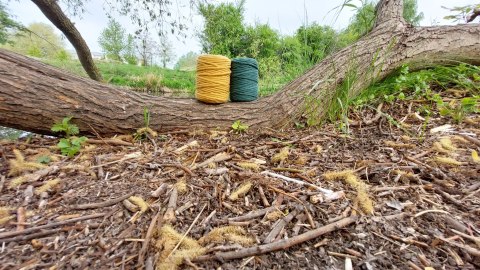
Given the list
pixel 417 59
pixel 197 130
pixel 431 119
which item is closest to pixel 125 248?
pixel 197 130

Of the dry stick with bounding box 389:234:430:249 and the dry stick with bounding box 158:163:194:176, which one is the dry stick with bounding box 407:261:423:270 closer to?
the dry stick with bounding box 389:234:430:249

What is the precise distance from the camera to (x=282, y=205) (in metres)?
0.76

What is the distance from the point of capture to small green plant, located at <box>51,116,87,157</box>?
1.17 meters

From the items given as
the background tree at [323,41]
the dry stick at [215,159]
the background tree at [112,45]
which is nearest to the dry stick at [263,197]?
the dry stick at [215,159]

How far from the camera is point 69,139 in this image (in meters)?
1.23

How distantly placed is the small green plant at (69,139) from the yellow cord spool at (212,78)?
0.75m

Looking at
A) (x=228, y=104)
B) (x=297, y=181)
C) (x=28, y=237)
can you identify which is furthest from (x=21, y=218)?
(x=228, y=104)

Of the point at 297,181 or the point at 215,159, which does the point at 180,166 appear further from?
the point at 297,181

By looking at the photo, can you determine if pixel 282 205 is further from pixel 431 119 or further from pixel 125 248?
pixel 431 119

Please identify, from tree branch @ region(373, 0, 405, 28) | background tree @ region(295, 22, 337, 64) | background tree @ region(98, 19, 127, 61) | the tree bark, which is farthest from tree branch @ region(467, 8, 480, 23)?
background tree @ region(98, 19, 127, 61)

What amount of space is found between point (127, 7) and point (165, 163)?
115 inches

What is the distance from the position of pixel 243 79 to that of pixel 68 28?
2513 millimetres

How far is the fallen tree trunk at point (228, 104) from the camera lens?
1.25 metres

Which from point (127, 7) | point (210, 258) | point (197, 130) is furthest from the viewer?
point (127, 7)
